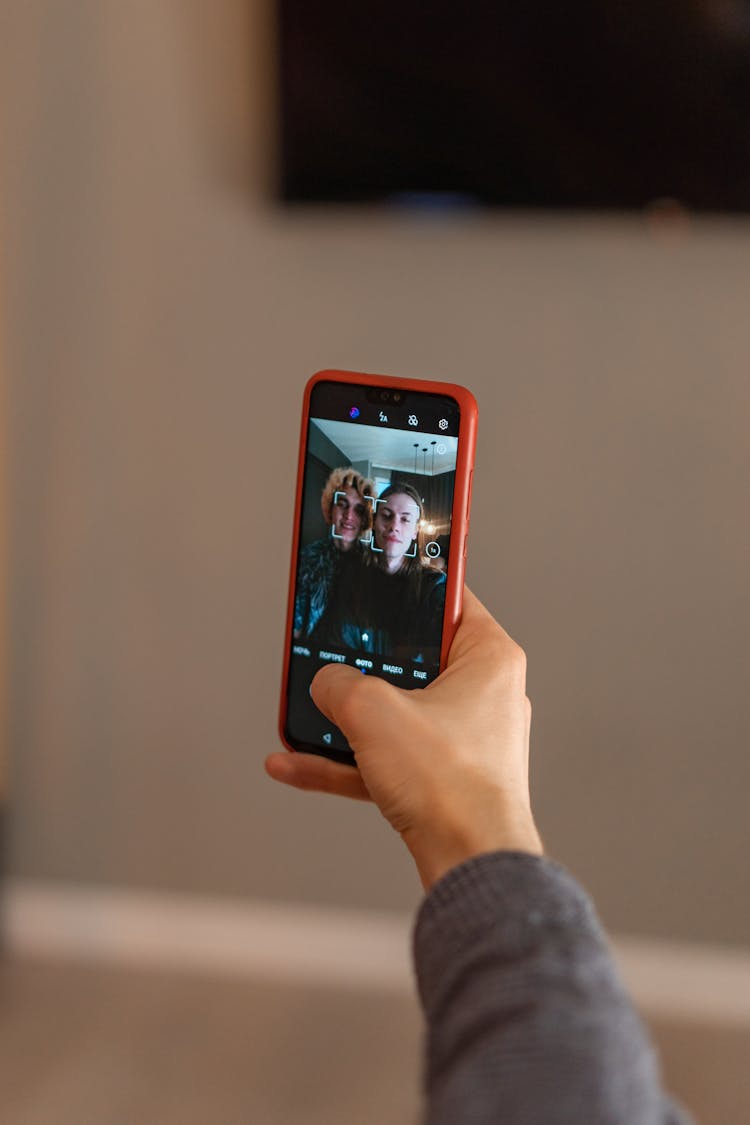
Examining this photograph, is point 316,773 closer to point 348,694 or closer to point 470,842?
point 348,694

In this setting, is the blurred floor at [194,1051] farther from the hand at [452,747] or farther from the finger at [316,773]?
the hand at [452,747]

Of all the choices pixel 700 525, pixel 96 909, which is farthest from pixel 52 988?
pixel 700 525

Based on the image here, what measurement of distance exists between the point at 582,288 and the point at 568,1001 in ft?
3.54

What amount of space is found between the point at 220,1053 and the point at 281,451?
0.86m

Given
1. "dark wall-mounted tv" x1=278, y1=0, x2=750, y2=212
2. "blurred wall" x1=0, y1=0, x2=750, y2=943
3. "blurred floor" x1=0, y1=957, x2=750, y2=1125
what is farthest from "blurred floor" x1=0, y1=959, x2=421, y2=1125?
"dark wall-mounted tv" x1=278, y1=0, x2=750, y2=212

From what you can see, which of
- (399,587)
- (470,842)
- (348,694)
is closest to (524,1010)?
(470,842)

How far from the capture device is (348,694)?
68cm

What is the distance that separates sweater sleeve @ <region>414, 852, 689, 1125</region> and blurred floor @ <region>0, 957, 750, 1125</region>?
1.03 meters

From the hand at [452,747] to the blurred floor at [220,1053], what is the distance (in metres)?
0.86

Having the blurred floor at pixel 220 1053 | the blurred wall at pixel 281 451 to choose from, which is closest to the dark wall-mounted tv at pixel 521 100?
the blurred wall at pixel 281 451

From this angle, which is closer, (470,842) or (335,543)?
(470,842)

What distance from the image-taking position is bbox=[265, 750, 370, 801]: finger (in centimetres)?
81

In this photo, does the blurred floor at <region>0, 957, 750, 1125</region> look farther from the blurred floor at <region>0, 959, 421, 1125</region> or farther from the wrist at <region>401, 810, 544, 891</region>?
the wrist at <region>401, 810, 544, 891</region>


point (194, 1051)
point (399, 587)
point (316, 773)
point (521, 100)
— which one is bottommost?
point (194, 1051)
